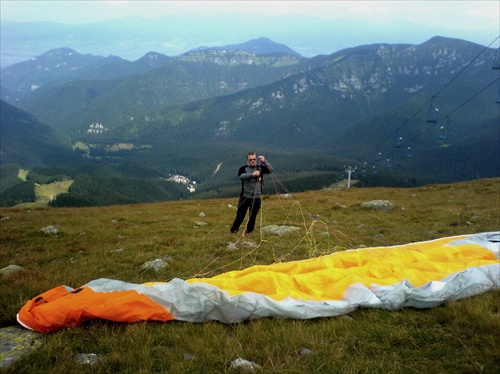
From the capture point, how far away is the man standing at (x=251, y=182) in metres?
13.0

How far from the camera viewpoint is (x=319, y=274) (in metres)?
7.20

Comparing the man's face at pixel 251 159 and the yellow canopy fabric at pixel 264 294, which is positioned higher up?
the man's face at pixel 251 159

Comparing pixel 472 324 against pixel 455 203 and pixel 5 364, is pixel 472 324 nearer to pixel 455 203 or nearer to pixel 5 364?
pixel 5 364

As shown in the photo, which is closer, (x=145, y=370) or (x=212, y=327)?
(x=145, y=370)

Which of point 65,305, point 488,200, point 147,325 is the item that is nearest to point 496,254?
point 147,325

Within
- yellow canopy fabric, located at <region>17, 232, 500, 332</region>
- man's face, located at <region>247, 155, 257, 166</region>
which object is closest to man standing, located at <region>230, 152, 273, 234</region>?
man's face, located at <region>247, 155, 257, 166</region>

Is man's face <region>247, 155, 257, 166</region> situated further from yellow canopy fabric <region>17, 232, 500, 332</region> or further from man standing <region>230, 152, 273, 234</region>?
yellow canopy fabric <region>17, 232, 500, 332</region>

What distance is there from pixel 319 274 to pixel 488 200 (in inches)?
986

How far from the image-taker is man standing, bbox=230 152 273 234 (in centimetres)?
1298

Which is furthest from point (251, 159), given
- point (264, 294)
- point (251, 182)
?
point (264, 294)

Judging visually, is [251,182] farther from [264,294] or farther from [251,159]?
[264,294]

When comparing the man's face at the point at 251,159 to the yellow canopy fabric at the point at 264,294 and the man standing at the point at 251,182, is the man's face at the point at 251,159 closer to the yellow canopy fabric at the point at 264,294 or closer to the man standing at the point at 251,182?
the man standing at the point at 251,182

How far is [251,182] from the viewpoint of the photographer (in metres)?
13.7

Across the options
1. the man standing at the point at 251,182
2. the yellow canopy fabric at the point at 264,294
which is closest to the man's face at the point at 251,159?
the man standing at the point at 251,182
